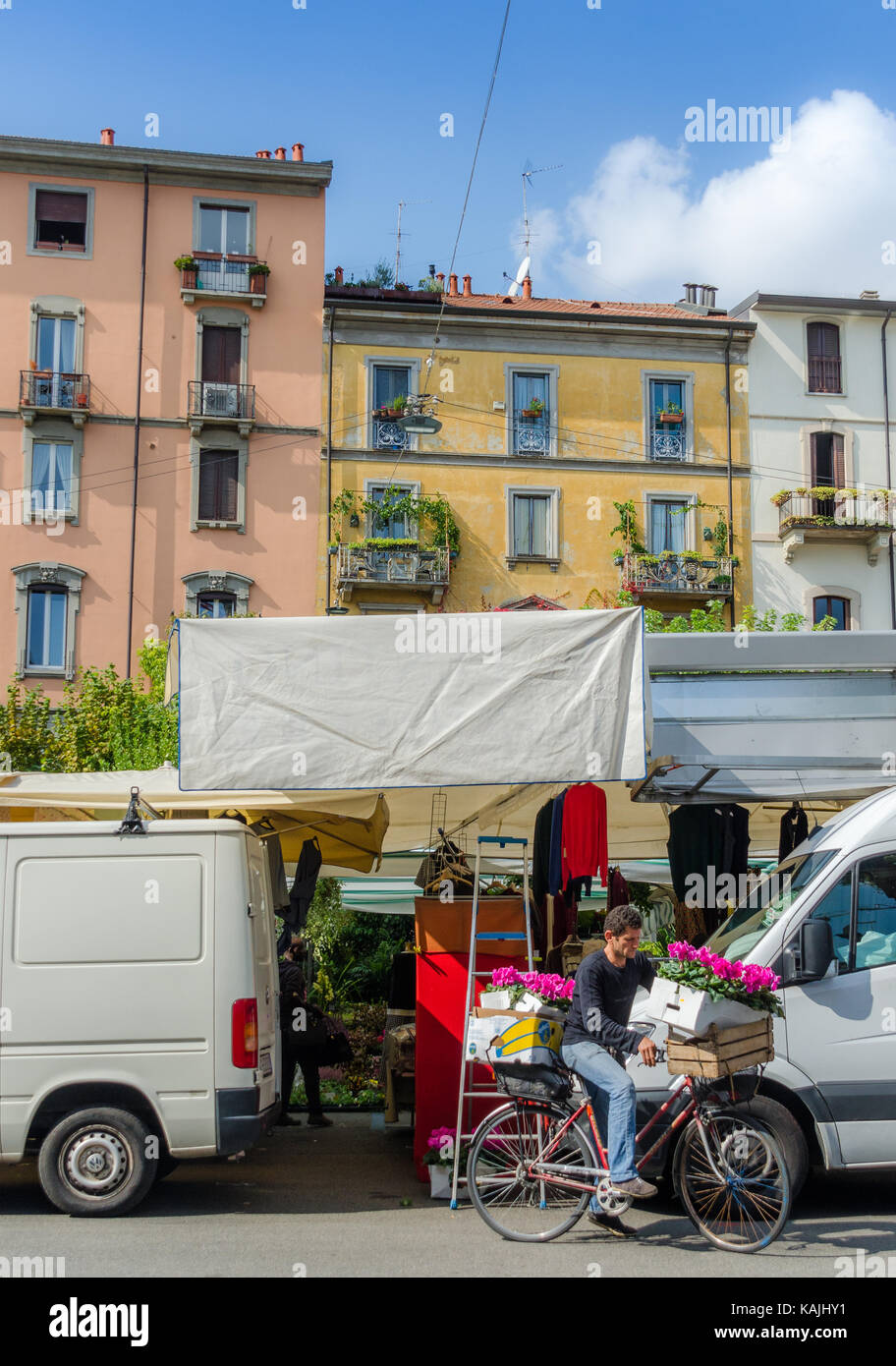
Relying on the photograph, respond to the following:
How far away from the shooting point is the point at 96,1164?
8.20 m

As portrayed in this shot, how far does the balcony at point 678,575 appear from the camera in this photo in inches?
1339

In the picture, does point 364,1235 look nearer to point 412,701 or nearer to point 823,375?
point 412,701

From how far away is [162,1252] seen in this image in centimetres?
719

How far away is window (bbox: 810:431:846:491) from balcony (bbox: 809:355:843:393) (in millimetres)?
→ 1232

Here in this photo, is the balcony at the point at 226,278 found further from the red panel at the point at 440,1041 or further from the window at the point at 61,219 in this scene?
the red panel at the point at 440,1041

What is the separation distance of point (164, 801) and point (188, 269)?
90.3 ft

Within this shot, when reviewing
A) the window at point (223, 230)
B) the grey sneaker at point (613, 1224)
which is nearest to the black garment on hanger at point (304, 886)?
the grey sneaker at point (613, 1224)

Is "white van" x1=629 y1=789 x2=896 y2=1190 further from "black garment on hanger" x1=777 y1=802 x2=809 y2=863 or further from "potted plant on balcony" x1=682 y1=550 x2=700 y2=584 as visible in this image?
"potted plant on balcony" x1=682 y1=550 x2=700 y2=584

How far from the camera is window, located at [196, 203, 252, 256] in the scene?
34875mm

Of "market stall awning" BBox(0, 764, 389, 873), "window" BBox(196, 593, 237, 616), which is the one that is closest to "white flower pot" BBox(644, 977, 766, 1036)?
"market stall awning" BBox(0, 764, 389, 873)

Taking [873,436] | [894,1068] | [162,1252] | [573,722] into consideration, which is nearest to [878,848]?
[894,1068]

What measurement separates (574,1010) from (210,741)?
A: 9.10 ft

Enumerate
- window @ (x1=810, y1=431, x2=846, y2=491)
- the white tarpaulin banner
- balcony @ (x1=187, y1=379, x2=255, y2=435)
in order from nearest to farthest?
the white tarpaulin banner < balcony @ (x1=187, y1=379, x2=255, y2=435) < window @ (x1=810, y1=431, x2=846, y2=491)

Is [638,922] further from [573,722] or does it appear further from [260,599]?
[260,599]
